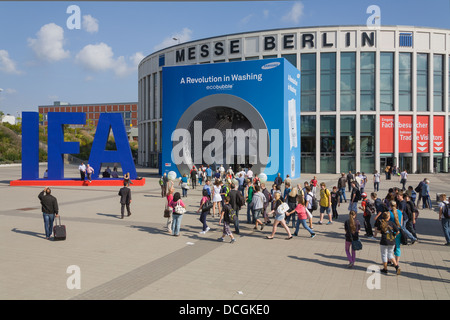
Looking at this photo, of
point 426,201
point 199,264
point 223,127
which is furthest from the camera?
point 223,127

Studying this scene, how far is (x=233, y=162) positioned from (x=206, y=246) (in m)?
25.0

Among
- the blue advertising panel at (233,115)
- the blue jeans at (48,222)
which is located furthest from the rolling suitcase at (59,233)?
the blue advertising panel at (233,115)

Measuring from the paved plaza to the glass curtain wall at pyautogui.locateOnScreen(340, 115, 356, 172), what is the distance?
28.3m

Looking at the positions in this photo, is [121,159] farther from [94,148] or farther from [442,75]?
[442,75]

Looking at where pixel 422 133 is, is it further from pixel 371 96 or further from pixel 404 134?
pixel 371 96

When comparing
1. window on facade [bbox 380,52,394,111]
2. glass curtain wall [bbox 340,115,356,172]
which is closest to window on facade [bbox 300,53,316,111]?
glass curtain wall [bbox 340,115,356,172]

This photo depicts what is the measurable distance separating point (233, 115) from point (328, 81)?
12.3 metres

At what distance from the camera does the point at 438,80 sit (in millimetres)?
41844

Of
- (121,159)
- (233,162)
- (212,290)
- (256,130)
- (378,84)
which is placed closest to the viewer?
(212,290)

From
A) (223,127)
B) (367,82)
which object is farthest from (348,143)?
(223,127)

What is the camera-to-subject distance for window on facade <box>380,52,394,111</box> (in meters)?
41.4

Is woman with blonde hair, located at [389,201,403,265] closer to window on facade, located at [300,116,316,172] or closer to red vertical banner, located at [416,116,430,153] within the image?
window on facade, located at [300,116,316,172]

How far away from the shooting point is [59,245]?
10641 millimetres
